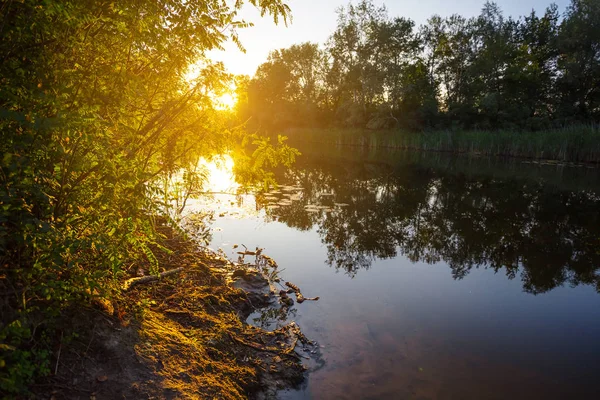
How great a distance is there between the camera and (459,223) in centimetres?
1030

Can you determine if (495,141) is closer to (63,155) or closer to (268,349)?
(268,349)

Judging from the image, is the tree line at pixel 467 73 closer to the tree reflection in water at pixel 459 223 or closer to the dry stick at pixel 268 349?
the tree reflection in water at pixel 459 223

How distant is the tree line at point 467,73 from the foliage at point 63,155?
43301mm

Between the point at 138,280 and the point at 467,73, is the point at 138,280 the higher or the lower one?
the lower one

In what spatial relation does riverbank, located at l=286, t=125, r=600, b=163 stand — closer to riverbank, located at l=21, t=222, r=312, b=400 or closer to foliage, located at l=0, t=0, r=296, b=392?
riverbank, located at l=21, t=222, r=312, b=400

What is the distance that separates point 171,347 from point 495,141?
33.8 m

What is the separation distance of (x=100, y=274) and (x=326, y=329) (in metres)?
3.04

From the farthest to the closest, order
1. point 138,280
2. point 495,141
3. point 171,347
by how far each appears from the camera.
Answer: point 495,141
point 138,280
point 171,347

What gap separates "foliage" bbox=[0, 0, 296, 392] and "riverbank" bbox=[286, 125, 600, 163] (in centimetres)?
3019

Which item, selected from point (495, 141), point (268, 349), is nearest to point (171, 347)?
point (268, 349)

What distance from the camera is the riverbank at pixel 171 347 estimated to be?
97.2 inches

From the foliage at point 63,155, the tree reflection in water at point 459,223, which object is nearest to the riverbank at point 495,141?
the tree reflection in water at point 459,223

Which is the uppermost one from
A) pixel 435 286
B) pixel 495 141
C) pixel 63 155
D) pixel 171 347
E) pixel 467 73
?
pixel 467 73

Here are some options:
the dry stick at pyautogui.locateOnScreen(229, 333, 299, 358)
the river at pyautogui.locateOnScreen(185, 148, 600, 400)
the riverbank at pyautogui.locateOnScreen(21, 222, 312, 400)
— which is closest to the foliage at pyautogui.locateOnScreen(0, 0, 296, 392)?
the riverbank at pyautogui.locateOnScreen(21, 222, 312, 400)
